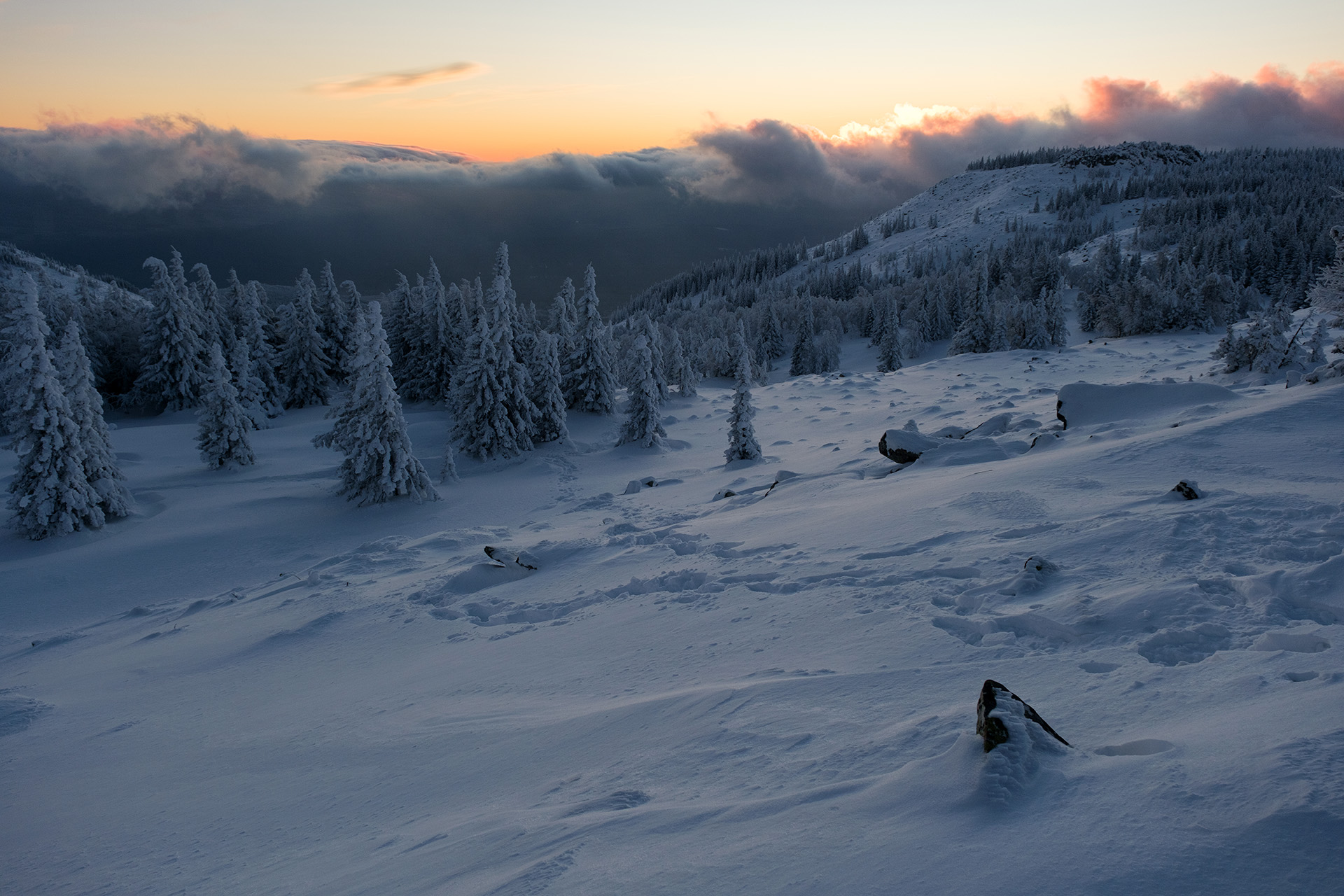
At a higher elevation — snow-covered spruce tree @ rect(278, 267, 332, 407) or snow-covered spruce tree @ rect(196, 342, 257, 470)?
snow-covered spruce tree @ rect(278, 267, 332, 407)

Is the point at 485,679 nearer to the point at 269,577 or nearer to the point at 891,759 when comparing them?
the point at 891,759

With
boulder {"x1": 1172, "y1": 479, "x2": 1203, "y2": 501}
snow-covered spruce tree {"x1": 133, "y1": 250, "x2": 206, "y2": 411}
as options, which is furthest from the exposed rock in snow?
snow-covered spruce tree {"x1": 133, "y1": 250, "x2": 206, "y2": 411}

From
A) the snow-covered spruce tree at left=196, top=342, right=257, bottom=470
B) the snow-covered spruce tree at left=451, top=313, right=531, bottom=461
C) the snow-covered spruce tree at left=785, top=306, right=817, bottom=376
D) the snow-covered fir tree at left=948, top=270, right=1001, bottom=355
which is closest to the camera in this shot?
the snow-covered spruce tree at left=196, top=342, right=257, bottom=470

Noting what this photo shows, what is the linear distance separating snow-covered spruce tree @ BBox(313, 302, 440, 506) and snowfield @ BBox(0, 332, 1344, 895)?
8.67m

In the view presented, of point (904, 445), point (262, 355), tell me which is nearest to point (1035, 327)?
point (904, 445)

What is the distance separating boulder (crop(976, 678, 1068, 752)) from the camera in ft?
12.6

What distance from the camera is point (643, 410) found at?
1265 inches

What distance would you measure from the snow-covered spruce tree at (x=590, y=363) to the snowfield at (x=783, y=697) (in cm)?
2371

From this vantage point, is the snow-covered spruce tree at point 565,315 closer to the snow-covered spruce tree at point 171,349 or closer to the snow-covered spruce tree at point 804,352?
the snow-covered spruce tree at point 171,349

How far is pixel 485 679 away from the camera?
8.05 m

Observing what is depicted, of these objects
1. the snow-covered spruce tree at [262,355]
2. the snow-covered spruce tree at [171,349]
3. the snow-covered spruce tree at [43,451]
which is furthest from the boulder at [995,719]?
the snow-covered spruce tree at [171,349]

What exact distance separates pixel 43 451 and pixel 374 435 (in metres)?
10.4

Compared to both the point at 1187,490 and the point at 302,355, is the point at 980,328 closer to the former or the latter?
the point at 302,355

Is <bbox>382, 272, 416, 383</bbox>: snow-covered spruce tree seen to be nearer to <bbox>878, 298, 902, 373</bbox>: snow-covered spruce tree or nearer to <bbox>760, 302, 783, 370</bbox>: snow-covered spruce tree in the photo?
<bbox>878, 298, 902, 373</bbox>: snow-covered spruce tree
